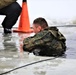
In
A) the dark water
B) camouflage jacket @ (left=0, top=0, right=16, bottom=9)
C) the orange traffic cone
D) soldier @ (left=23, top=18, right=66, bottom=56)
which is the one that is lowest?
the dark water

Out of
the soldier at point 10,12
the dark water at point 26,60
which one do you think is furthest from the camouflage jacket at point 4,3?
the dark water at point 26,60

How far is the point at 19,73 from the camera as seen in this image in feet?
16.8

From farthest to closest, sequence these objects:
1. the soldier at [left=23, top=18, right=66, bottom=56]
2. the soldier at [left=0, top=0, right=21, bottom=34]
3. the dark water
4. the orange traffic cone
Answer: the orange traffic cone, the soldier at [left=0, top=0, right=21, bottom=34], the soldier at [left=23, top=18, right=66, bottom=56], the dark water

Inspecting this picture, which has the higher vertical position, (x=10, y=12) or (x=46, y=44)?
(x=10, y=12)

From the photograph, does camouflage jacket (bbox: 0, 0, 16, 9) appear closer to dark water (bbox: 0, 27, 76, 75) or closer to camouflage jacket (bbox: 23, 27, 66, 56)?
dark water (bbox: 0, 27, 76, 75)

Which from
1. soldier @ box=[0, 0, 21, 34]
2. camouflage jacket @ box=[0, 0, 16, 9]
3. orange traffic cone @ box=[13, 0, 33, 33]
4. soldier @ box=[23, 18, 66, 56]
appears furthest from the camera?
orange traffic cone @ box=[13, 0, 33, 33]

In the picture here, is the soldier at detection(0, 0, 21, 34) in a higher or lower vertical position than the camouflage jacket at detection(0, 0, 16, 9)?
lower

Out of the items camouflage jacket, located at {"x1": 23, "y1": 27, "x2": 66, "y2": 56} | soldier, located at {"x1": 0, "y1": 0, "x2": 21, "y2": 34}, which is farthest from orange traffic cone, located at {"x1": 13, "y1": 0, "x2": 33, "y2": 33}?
camouflage jacket, located at {"x1": 23, "y1": 27, "x2": 66, "y2": 56}

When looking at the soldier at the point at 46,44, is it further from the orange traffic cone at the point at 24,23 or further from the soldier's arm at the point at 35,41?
the orange traffic cone at the point at 24,23

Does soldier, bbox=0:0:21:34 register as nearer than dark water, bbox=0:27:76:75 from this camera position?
No

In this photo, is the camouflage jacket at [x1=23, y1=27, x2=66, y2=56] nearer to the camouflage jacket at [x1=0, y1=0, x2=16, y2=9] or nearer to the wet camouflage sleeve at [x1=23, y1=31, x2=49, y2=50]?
the wet camouflage sleeve at [x1=23, y1=31, x2=49, y2=50]

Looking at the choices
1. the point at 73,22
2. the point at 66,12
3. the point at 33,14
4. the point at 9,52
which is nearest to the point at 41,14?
the point at 33,14

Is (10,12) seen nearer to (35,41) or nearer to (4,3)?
(4,3)

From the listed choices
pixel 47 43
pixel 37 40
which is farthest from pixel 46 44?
pixel 37 40
